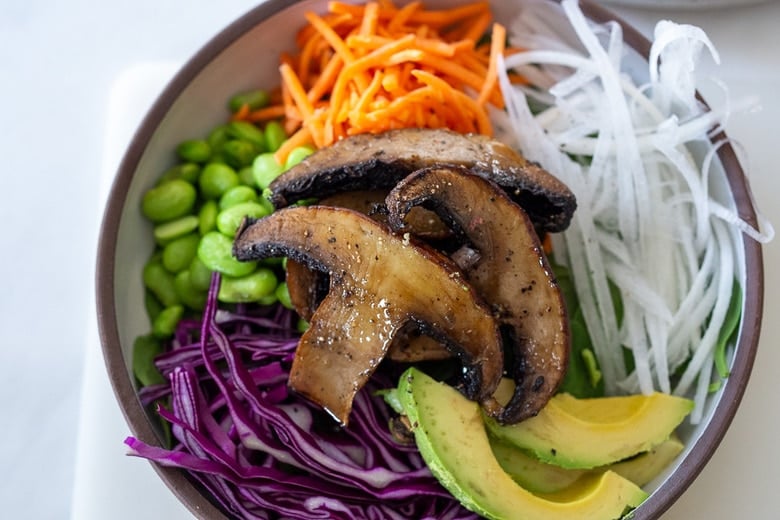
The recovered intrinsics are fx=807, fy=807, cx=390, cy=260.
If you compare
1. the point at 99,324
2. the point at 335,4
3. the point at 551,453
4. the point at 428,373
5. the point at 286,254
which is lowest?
the point at 551,453

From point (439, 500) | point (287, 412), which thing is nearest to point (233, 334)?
point (287, 412)

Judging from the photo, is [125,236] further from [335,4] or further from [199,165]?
[335,4]

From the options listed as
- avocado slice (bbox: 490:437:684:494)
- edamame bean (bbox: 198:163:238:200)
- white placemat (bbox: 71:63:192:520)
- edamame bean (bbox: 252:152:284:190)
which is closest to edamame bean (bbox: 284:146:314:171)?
edamame bean (bbox: 252:152:284:190)

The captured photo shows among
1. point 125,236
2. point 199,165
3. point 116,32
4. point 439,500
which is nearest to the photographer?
point 439,500

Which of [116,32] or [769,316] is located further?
[116,32]

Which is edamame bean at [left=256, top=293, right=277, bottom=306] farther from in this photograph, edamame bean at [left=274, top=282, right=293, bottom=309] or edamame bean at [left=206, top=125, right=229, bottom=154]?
edamame bean at [left=206, top=125, right=229, bottom=154]

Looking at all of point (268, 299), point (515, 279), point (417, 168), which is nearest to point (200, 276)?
point (268, 299)
